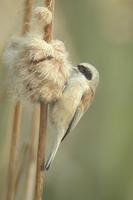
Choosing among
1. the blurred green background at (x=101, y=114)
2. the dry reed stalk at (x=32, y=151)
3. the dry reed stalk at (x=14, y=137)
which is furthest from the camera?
the blurred green background at (x=101, y=114)

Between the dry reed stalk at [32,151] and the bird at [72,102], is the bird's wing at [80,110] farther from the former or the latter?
the dry reed stalk at [32,151]

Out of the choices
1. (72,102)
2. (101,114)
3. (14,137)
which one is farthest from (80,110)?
(101,114)

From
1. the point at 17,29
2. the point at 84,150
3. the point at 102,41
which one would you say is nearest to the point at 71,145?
the point at 84,150

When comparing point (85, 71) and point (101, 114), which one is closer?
point (85, 71)

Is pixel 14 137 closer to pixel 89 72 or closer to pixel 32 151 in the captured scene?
pixel 32 151

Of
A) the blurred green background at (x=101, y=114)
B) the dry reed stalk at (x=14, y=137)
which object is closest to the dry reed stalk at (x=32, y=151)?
the dry reed stalk at (x=14, y=137)

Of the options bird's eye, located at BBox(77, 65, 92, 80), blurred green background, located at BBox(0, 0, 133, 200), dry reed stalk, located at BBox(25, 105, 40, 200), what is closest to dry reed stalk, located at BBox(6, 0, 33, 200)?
dry reed stalk, located at BBox(25, 105, 40, 200)

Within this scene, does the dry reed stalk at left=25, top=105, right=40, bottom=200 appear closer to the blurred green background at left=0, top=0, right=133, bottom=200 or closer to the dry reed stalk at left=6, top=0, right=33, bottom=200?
the dry reed stalk at left=6, top=0, right=33, bottom=200
